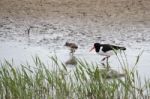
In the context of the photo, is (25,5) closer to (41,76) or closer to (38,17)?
(38,17)

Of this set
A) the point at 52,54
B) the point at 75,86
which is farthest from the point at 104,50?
the point at 75,86

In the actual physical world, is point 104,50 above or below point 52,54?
above

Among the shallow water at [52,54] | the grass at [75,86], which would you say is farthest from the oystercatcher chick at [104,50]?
the grass at [75,86]

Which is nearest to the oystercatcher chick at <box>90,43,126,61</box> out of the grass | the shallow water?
the shallow water

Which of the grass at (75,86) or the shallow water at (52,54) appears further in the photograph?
the shallow water at (52,54)

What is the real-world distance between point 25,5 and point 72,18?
7.45 ft

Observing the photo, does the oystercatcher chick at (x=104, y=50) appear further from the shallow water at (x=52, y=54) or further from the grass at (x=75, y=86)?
the grass at (x=75, y=86)

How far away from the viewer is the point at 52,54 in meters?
9.01

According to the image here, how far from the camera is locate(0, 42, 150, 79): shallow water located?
8.24 m

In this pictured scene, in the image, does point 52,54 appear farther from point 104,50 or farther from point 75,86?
point 75,86

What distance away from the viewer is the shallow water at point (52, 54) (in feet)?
27.0

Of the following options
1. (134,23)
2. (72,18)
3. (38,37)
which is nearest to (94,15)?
(72,18)

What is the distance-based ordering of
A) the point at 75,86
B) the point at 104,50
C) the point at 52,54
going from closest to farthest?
the point at 75,86, the point at 104,50, the point at 52,54

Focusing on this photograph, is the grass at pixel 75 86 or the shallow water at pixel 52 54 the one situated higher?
the grass at pixel 75 86
